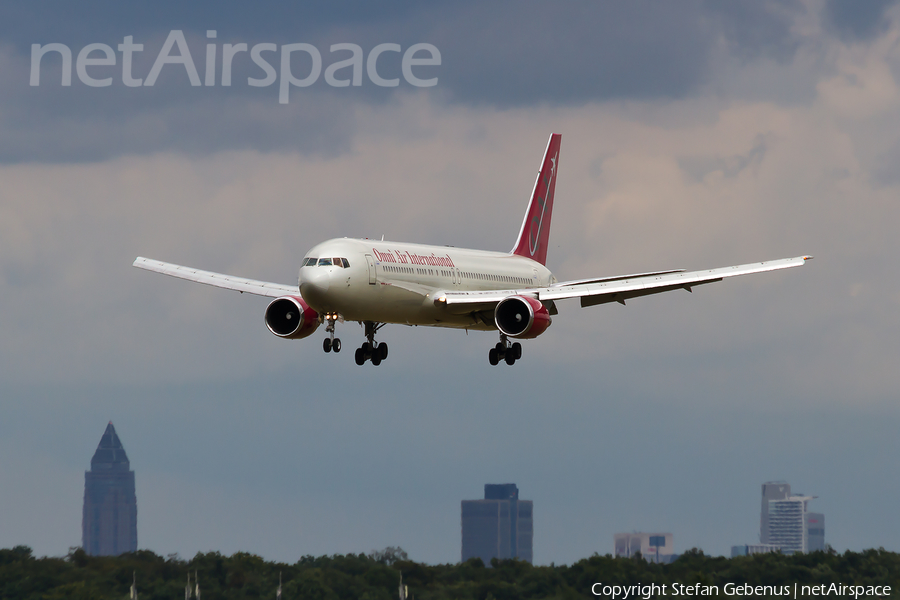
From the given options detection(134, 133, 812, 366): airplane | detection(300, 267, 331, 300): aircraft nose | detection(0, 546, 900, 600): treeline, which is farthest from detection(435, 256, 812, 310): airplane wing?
detection(0, 546, 900, 600): treeline

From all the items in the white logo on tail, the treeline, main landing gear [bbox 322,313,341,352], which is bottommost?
the treeline

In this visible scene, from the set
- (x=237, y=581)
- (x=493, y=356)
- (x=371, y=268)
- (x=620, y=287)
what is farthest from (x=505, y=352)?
(x=237, y=581)

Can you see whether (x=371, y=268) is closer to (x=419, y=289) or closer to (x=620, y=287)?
(x=419, y=289)

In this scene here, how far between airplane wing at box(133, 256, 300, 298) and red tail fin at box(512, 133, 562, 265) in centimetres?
2355

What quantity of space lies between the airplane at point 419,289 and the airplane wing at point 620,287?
0.06 meters

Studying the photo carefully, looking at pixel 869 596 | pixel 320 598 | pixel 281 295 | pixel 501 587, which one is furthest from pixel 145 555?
pixel 281 295

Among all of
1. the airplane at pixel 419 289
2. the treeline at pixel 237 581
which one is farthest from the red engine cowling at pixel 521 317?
the treeline at pixel 237 581

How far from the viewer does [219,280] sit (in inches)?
3359

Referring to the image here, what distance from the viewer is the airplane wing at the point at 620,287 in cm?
7794

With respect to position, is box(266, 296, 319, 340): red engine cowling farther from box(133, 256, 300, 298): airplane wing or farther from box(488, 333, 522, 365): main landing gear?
box(488, 333, 522, 365): main landing gear

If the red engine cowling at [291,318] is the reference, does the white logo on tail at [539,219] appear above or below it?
above

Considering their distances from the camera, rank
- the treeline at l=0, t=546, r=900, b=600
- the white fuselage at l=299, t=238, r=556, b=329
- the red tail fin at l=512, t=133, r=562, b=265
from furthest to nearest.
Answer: the treeline at l=0, t=546, r=900, b=600 → the red tail fin at l=512, t=133, r=562, b=265 → the white fuselage at l=299, t=238, r=556, b=329

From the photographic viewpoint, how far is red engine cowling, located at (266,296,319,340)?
77438mm

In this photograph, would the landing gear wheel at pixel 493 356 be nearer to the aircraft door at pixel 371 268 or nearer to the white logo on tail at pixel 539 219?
the aircraft door at pixel 371 268
